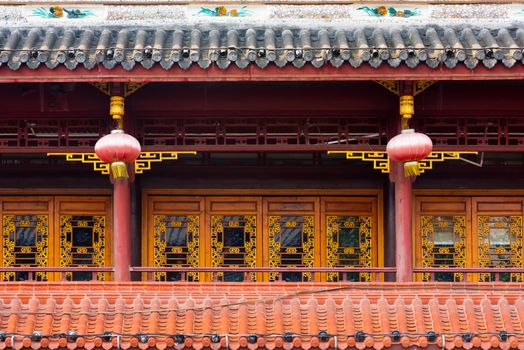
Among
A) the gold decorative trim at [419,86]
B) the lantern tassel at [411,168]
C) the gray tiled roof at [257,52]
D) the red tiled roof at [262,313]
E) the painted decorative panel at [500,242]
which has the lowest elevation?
the red tiled roof at [262,313]

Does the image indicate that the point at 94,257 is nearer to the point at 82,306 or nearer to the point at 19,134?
the point at 19,134

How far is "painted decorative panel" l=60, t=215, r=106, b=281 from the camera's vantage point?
40.7ft

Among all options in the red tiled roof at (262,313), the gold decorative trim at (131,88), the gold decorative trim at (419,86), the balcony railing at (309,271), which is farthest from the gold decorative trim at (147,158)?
the gold decorative trim at (419,86)

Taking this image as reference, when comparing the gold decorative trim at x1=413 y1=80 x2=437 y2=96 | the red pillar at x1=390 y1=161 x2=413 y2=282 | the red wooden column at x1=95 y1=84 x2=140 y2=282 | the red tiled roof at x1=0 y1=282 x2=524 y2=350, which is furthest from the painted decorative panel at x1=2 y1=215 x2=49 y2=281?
the gold decorative trim at x1=413 y1=80 x2=437 y2=96

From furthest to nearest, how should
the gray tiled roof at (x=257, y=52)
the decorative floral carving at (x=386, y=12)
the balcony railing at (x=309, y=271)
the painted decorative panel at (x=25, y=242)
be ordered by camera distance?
the painted decorative panel at (x=25, y=242)
the decorative floral carving at (x=386, y=12)
the balcony railing at (x=309, y=271)
the gray tiled roof at (x=257, y=52)

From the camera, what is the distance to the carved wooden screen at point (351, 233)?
12.5 meters

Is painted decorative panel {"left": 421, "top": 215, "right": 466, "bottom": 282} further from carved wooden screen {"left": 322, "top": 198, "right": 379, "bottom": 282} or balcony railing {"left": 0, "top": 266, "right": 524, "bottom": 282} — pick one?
carved wooden screen {"left": 322, "top": 198, "right": 379, "bottom": 282}

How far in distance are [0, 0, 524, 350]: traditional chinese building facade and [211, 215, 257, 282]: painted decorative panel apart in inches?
0.8

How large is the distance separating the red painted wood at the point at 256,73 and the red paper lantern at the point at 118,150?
627 mm

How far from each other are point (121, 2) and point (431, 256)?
5024mm

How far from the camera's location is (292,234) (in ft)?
41.1

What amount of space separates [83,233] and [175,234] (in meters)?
1.17

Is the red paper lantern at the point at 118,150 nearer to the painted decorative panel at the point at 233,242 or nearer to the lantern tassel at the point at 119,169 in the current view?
the lantern tassel at the point at 119,169

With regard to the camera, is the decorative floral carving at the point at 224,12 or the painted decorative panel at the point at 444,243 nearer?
the decorative floral carving at the point at 224,12
